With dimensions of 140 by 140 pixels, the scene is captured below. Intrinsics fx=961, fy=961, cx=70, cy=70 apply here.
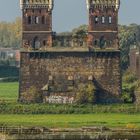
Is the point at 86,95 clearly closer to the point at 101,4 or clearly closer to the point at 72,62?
the point at 72,62

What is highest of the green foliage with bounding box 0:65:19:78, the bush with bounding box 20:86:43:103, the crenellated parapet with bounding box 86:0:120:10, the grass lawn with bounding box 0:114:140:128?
the crenellated parapet with bounding box 86:0:120:10

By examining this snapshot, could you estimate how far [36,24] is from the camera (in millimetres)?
90062

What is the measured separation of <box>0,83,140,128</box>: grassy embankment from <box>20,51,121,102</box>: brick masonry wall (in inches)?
136

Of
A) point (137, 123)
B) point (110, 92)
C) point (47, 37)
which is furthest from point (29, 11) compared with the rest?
point (137, 123)

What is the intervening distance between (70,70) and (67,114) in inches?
351

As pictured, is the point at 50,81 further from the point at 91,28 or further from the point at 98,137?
the point at 98,137

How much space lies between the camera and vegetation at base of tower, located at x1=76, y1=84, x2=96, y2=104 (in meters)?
85.8

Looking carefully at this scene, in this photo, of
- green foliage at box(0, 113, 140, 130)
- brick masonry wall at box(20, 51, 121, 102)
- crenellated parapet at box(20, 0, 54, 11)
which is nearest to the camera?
green foliage at box(0, 113, 140, 130)

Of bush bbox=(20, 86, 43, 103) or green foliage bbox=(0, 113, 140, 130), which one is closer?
green foliage bbox=(0, 113, 140, 130)

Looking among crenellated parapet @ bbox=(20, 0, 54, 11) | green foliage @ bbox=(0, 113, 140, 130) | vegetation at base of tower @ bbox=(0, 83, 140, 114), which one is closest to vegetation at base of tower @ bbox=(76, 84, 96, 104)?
vegetation at base of tower @ bbox=(0, 83, 140, 114)

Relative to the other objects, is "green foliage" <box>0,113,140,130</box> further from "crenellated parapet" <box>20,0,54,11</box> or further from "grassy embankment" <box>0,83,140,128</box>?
"crenellated parapet" <box>20,0,54,11</box>

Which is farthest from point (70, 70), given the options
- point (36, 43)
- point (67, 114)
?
point (67, 114)

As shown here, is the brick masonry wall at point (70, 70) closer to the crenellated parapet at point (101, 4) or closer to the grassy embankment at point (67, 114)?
the grassy embankment at point (67, 114)

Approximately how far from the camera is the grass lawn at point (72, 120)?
6912cm
